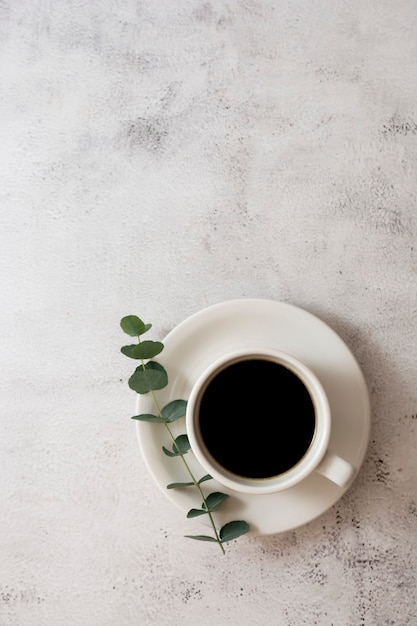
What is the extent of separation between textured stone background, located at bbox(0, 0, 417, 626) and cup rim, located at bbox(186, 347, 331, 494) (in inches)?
5.4

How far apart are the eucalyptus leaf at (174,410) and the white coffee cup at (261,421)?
29 millimetres

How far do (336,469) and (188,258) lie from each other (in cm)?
34

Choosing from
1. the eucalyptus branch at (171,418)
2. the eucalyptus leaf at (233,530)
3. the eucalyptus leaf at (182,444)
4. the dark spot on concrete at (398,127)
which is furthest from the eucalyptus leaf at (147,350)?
the dark spot on concrete at (398,127)

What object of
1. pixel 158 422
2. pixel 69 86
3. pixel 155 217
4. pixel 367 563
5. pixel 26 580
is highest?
pixel 69 86

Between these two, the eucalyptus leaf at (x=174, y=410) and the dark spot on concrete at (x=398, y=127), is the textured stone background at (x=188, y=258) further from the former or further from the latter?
the eucalyptus leaf at (x=174, y=410)

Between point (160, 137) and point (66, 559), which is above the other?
point (160, 137)

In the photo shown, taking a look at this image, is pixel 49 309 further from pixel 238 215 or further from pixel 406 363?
pixel 406 363

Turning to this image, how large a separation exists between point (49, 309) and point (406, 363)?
48 cm

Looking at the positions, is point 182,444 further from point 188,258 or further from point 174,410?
point 188,258

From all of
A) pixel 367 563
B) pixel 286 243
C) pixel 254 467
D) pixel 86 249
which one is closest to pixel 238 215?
pixel 286 243

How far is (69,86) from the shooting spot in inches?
37.0

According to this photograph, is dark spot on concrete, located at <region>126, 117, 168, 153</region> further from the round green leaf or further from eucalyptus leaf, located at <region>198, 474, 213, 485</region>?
eucalyptus leaf, located at <region>198, 474, 213, 485</region>

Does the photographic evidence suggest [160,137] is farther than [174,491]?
Yes

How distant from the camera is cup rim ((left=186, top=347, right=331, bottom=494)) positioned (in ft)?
2.43
